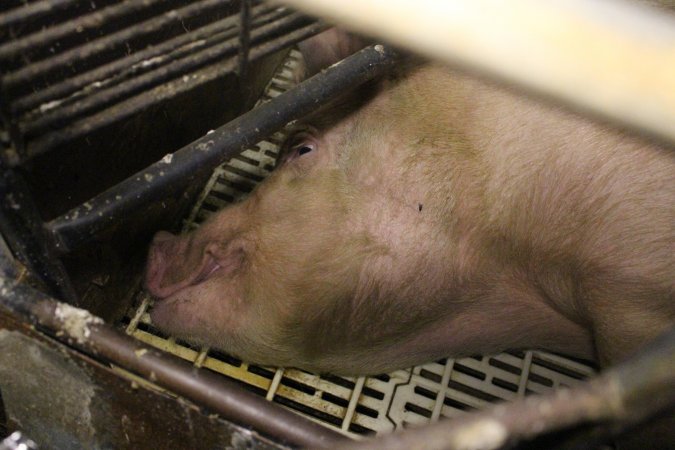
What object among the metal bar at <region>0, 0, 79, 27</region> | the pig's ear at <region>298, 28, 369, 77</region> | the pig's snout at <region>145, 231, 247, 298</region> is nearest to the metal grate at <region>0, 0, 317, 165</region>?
the metal bar at <region>0, 0, 79, 27</region>

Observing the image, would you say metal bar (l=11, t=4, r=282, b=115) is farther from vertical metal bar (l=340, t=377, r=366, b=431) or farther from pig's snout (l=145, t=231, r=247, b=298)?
vertical metal bar (l=340, t=377, r=366, b=431)

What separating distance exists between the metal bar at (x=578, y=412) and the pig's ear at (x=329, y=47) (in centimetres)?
152

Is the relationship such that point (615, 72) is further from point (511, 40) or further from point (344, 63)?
→ point (344, 63)

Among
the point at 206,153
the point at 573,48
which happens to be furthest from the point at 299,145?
the point at 573,48

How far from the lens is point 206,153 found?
4.25 feet

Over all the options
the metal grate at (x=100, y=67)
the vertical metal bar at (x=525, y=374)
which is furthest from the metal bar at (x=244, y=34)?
the vertical metal bar at (x=525, y=374)

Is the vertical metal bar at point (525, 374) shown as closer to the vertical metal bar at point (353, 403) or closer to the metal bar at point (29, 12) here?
the vertical metal bar at point (353, 403)

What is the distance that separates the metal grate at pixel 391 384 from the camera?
7.15ft

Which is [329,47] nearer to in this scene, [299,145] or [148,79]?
[299,145]

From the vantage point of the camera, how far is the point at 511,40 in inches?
21.0

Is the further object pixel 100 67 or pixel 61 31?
pixel 100 67

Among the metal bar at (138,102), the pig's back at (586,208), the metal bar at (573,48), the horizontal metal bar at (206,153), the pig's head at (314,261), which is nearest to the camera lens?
the metal bar at (573,48)

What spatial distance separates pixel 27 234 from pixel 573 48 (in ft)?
3.08

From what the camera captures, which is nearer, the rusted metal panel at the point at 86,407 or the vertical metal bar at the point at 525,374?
the rusted metal panel at the point at 86,407
